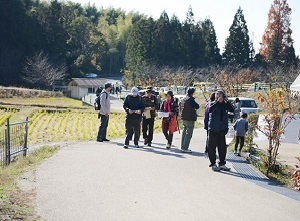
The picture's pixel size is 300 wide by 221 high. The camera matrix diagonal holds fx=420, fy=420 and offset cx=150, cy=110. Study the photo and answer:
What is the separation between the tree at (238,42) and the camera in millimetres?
57750

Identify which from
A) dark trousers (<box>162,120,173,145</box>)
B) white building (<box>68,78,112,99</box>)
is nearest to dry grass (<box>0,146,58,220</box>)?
dark trousers (<box>162,120,173,145</box>)

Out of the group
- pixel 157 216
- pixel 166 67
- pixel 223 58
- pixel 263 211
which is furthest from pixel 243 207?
pixel 223 58

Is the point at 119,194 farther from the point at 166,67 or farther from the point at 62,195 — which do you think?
the point at 166,67

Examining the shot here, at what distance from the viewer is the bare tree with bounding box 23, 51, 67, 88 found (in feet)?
170

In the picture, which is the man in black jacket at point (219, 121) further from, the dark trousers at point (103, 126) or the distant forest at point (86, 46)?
the distant forest at point (86, 46)

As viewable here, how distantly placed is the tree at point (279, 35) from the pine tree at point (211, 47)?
29.3ft

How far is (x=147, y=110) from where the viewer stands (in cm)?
1102

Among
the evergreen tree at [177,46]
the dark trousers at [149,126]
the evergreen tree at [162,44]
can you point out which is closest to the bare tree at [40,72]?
the evergreen tree at [162,44]

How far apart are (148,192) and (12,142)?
16.0 ft

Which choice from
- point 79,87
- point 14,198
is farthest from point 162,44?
point 14,198

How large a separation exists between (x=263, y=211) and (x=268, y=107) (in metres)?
3.45

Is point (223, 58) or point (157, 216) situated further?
point (223, 58)

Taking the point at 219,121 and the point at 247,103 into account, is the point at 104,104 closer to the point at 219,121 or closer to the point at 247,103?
the point at 219,121

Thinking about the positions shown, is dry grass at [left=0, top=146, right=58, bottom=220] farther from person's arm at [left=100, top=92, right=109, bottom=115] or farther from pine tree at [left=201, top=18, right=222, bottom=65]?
pine tree at [left=201, top=18, right=222, bottom=65]
